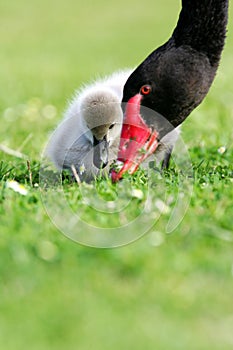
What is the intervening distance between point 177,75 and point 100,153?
0.74m

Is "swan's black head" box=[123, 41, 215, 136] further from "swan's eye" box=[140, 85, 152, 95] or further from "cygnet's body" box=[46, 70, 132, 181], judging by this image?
"cygnet's body" box=[46, 70, 132, 181]

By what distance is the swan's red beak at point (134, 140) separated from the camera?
475 cm

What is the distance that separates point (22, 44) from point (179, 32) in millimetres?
12758

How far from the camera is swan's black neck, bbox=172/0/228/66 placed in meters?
5.04

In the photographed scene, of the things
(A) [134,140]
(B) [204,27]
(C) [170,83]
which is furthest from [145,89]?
(B) [204,27]

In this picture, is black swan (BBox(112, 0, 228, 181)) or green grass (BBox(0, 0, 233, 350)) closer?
green grass (BBox(0, 0, 233, 350))

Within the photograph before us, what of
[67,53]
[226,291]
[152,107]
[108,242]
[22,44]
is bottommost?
[226,291]

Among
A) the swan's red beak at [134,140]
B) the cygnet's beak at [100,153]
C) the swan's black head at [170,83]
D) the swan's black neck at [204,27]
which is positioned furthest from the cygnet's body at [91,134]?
the swan's black neck at [204,27]

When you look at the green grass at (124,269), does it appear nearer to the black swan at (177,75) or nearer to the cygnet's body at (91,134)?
the cygnet's body at (91,134)

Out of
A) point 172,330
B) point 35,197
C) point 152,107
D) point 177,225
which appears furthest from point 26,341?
point 152,107

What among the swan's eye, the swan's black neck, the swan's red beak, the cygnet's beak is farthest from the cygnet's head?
the swan's black neck

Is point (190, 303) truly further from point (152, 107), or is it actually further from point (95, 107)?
point (95, 107)

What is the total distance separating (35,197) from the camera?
13.4 ft

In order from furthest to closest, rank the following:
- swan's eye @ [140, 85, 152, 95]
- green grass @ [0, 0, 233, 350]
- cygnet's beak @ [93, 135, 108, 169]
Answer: cygnet's beak @ [93, 135, 108, 169] < swan's eye @ [140, 85, 152, 95] < green grass @ [0, 0, 233, 350]
